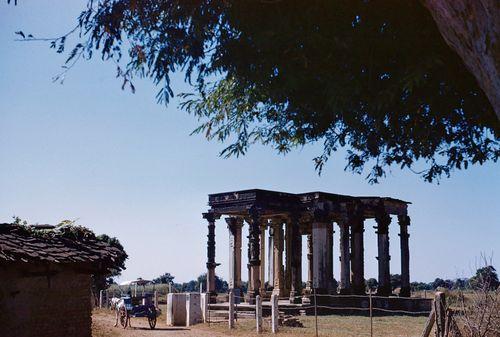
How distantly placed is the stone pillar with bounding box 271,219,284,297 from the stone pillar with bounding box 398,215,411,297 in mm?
7611

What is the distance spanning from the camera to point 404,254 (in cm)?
3519

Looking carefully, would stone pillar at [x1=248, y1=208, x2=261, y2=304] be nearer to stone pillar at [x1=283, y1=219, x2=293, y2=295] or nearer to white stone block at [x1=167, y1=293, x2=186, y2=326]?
white stone block at [x1=167, y1=293, x2=186, y2=326]

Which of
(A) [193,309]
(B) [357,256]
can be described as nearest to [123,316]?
(A) [193,309]

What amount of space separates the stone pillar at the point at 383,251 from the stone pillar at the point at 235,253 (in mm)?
8762

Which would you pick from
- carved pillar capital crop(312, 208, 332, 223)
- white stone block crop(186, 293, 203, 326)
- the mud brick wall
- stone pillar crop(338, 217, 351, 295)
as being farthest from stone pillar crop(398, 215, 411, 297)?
the mud brick wall

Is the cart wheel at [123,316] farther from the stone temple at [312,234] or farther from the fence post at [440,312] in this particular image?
the fence post at [440,312]

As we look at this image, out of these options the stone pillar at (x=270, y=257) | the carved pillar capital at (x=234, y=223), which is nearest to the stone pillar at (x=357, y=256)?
the stone pillar at (x=270, y=257)

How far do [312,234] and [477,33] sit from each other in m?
29.5

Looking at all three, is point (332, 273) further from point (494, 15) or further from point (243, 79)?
point (494, 15)

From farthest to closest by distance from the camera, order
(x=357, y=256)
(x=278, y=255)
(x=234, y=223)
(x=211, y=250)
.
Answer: (x=278, y=255) < (x=234, y=223) < (x=357, y=256) < (x=211, y=250)

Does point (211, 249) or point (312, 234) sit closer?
point (211, 249)

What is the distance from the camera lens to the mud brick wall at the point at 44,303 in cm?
1283

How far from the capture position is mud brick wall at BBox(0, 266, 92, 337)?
12828 mm

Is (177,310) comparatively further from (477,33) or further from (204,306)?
(477,33)
